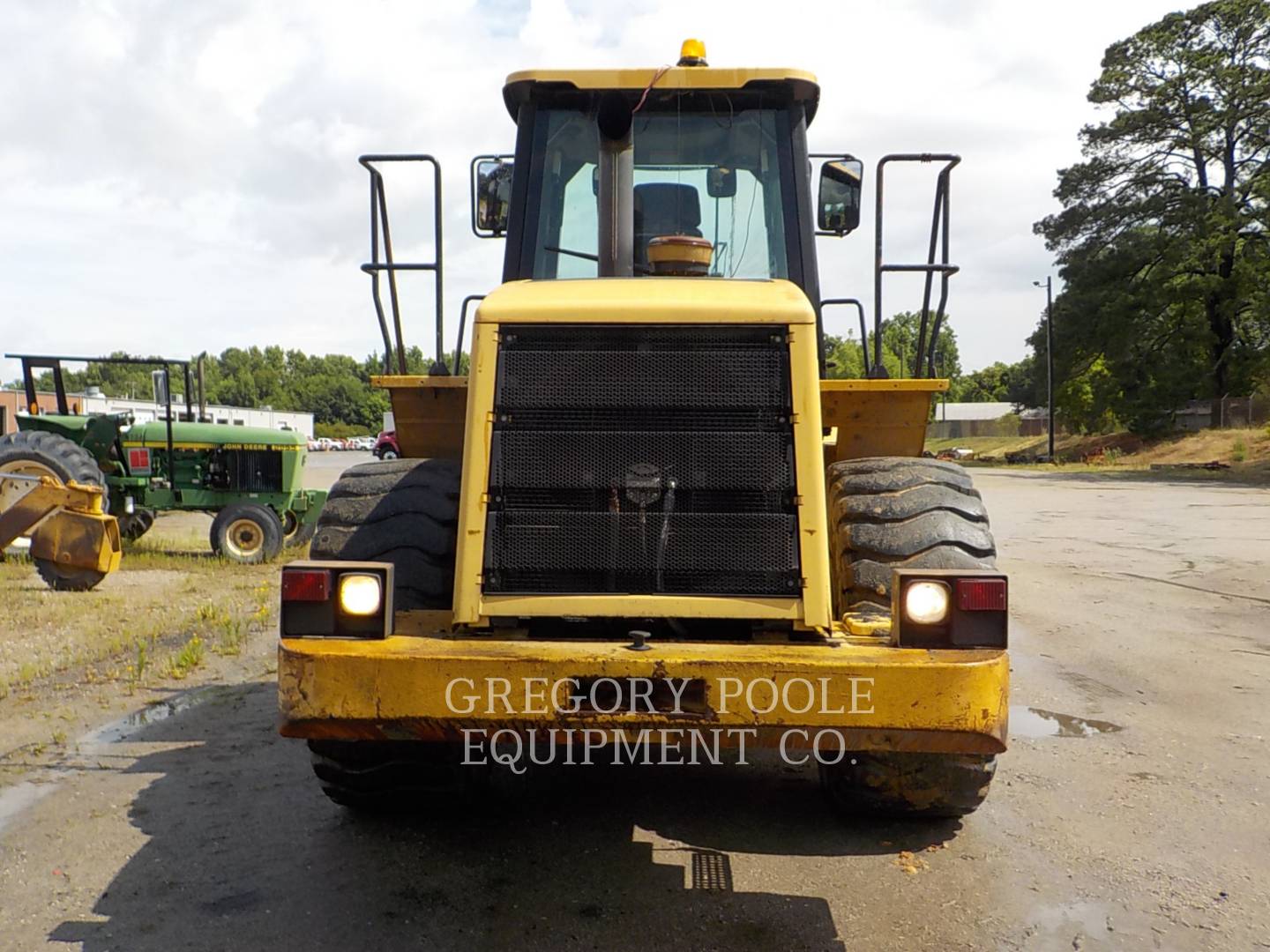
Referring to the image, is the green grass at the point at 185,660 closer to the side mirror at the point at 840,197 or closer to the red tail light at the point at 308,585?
the red tail light at the point at 308,585

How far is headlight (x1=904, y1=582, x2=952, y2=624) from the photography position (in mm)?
3176

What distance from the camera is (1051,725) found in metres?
5.53

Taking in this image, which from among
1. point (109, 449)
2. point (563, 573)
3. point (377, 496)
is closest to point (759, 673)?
point (563, 573)

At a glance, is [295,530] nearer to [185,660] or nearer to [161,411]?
[161,411]

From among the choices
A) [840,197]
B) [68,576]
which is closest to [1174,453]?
[68,576]

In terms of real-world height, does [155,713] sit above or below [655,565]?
below

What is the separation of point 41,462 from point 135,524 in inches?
90.4

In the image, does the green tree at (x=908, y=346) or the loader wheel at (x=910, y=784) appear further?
the green tree at (x=908, y=346)

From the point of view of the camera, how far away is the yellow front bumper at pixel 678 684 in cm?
301

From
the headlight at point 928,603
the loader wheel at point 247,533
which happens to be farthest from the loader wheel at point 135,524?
the headlight at point 928,603

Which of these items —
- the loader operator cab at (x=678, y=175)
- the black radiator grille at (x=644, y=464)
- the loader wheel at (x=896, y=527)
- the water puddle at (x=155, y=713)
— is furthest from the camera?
the water puddle at (x=155, y=713)

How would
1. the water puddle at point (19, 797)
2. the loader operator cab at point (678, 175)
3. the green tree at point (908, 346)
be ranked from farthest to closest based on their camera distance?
1. the green tree at point (908, 346)
2. the loader operator cab at point (678, 175)
3. the water puddle at point (19, 797)

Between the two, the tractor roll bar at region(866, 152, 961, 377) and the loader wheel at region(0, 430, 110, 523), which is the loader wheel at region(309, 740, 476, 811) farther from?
the loader wheel at region(0, 430, 110, 523)

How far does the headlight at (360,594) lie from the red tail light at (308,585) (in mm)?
47
